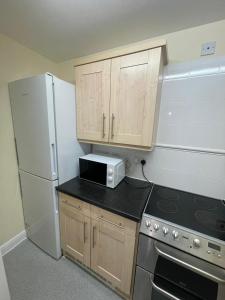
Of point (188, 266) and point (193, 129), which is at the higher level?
point (193, 129)

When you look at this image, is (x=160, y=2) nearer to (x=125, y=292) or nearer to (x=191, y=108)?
(x=191, y=108)

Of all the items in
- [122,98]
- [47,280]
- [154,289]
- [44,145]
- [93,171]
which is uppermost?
[122,98]

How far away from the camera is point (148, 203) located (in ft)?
4.03

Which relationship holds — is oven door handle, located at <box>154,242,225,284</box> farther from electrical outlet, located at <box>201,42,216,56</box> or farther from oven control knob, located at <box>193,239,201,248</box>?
electrical outlet, located at <box>201,42,216,56</box>

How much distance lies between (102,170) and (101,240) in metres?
0.63

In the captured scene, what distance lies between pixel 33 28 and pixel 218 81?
1692mm

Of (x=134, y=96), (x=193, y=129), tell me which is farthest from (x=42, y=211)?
(x=193, y=129)

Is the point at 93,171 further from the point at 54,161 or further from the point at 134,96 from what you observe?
the point at 134,96

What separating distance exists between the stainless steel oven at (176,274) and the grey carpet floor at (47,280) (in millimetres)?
611

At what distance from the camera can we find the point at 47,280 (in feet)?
4.70

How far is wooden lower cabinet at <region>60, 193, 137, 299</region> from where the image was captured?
3.72 feet

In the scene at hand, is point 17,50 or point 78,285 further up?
point 17,50

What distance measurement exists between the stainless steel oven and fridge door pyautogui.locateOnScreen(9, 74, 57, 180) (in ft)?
3.40

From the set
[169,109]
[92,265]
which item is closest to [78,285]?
[92,265]
